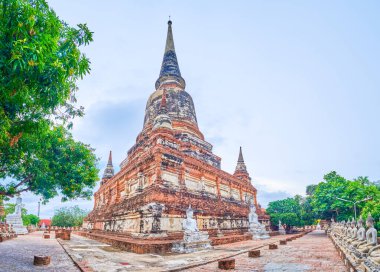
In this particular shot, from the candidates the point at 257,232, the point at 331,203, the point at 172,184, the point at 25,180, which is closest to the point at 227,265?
the point at 172,184

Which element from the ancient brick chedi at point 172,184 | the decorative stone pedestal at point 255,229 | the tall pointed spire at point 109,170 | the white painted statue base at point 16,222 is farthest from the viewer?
the tall pointed spire at point 109,170

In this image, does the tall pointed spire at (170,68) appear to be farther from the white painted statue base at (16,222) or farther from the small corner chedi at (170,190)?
the white painted statue base at (16,222)

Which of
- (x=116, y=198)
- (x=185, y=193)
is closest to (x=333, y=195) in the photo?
(x=185, y=193)

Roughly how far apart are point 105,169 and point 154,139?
19289 mm

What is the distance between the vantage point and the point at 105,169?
128 feet

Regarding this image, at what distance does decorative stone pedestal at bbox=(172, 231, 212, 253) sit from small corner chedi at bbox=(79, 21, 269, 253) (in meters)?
0.58

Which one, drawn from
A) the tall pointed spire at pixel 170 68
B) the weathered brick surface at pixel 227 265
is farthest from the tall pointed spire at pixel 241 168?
the weathered brick surface at pixel 227 265

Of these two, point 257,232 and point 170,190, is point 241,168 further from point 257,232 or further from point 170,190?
point 170,190

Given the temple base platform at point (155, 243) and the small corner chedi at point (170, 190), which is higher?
the small corner chedi at point (170, 190)

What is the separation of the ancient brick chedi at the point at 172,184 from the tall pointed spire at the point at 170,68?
0.14 meters

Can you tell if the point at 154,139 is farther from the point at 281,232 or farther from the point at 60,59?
the point at 281,232

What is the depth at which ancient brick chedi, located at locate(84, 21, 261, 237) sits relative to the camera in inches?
704

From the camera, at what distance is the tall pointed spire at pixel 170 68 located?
34859 millimetres

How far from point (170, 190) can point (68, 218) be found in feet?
161
